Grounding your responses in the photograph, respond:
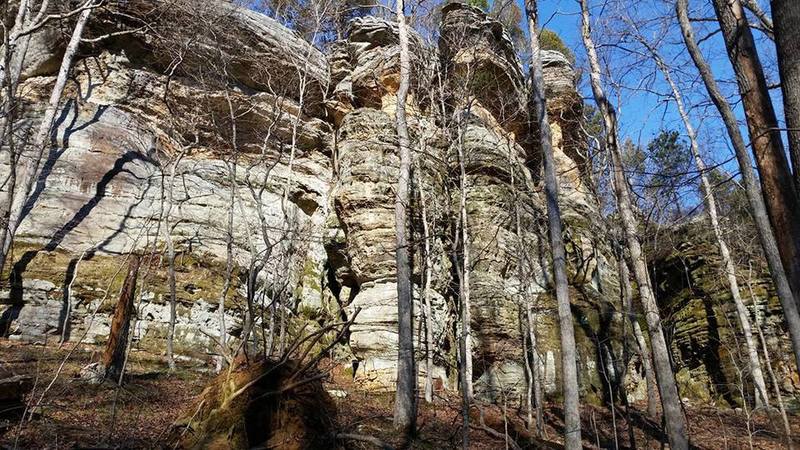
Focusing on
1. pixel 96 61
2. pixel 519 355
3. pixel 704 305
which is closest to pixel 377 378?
pixel 519 355

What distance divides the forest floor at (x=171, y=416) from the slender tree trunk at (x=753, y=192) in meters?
1.61

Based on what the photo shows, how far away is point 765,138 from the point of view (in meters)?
5.30

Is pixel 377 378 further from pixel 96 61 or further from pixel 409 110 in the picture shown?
pixel 96 61

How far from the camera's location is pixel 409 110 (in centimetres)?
1888

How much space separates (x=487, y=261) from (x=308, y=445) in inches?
526

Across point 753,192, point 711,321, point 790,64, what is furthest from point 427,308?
point 711,321

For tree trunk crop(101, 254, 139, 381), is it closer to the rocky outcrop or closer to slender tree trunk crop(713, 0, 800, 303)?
slender tree trunk crop(713, 0, 800, 303)

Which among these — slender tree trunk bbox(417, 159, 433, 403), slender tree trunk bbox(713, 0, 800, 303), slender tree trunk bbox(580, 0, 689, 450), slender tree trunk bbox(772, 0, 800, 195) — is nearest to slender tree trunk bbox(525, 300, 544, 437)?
slender tree trunk bbox(417, 159, 433, 403)

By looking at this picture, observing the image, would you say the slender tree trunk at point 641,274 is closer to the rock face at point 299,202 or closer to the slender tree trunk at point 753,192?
the slender tree trunk at point 753,192

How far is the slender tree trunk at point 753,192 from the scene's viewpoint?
5.58 m

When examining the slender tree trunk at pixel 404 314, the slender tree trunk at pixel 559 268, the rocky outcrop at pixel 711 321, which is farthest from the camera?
the rocky outcrop at pixel 711 321

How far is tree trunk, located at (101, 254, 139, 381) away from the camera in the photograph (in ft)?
31.6

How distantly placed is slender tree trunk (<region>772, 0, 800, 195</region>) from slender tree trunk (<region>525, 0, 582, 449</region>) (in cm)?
388

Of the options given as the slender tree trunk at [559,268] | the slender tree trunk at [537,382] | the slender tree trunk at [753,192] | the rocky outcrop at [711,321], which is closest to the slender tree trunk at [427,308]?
the slender tree trunk at [537,382]
